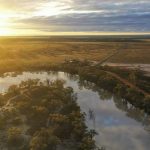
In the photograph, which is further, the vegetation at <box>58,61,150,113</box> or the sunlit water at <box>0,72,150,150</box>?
the vegetation at <box>58,61,150,113</box>

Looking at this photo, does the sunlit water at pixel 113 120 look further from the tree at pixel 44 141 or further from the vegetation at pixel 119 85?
the tree at pixel 44 141

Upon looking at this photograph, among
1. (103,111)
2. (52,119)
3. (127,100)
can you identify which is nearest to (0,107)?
(52,119)

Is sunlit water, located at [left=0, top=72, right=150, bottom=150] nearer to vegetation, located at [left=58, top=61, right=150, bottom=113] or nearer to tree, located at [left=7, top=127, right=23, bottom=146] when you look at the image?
vegetation, located at [left=58, top=61, right=150, bottom=113]

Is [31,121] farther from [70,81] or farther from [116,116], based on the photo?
[70,81]

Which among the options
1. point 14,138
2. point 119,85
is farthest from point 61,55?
point 14,138

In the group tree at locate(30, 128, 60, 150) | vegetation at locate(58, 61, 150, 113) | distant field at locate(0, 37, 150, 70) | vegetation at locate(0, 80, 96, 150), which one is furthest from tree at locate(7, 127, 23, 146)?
distant field at locate(0, 37, 150, 70)

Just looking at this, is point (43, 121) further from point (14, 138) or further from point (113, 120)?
point (113, 120)

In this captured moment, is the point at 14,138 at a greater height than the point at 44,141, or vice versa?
the point at 44,141
